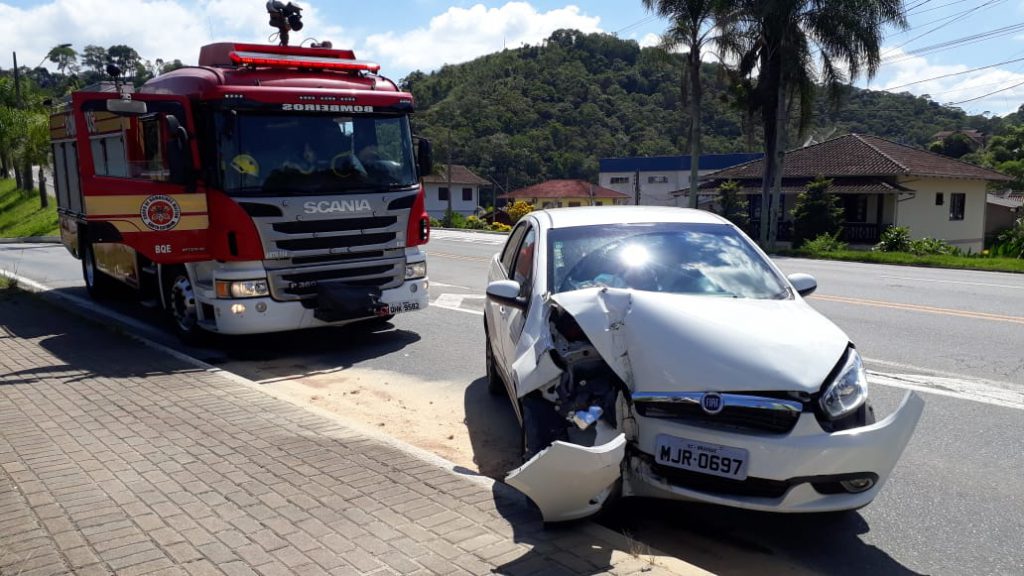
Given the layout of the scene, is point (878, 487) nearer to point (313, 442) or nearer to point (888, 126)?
point (313, 442)

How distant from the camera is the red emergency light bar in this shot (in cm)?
941

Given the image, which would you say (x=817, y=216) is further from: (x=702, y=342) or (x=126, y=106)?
(x=702, y=342)

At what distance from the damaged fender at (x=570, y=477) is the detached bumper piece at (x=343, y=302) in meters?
5.32

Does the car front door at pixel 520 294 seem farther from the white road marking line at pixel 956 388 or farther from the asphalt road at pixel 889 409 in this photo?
the white road marking line at pixel 956 388

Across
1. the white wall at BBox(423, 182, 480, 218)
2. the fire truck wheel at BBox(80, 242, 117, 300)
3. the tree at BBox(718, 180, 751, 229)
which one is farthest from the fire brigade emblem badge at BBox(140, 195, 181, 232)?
the white wall at BBox(423, 182, 480, 218)

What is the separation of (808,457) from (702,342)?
78 centimetres

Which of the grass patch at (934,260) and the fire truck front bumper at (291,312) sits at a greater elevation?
the fire truck front bumper at (291,312)

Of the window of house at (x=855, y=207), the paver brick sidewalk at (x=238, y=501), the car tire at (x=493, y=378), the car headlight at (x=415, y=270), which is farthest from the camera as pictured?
the window of house at (x=855, y=207)

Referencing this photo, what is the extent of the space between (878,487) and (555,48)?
9507 centimetres

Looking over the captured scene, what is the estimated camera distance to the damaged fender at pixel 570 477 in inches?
164

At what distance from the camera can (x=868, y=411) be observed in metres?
4.53

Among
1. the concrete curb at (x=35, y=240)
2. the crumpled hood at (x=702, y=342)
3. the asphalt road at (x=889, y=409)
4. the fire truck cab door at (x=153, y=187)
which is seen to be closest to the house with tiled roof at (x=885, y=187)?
the asphalt road at (x=889, y=409)

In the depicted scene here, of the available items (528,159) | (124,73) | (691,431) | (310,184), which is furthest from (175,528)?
(528,159)

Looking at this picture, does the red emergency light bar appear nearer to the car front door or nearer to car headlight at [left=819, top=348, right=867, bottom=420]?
the car front door
